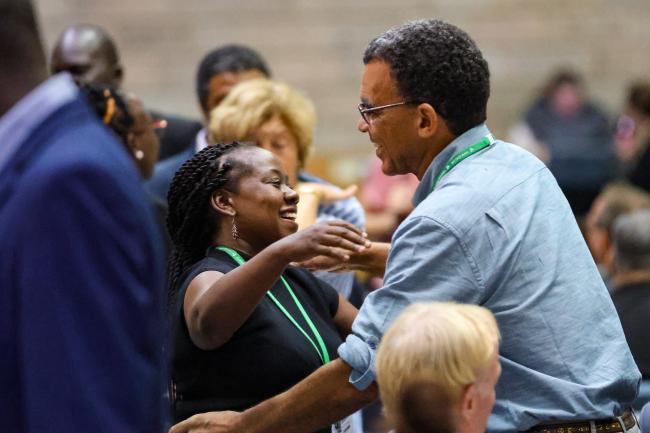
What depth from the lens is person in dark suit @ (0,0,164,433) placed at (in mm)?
2104

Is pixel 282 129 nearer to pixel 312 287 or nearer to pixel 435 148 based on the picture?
pixel 312 287

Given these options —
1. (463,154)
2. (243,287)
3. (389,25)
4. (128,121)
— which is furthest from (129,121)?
(389,25)

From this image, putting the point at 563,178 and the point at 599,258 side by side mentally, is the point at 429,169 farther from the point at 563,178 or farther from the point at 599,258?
the point at 563,178

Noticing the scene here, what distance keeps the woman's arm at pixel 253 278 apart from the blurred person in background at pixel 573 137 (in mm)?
6308

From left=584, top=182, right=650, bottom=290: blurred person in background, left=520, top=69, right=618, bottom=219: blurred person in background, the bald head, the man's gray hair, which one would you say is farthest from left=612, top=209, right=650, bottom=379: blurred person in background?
left=520, top=69, right=618, bottom=219: blurred person in background

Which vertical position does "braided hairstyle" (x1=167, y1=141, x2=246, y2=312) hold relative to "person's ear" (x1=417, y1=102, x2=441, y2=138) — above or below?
below

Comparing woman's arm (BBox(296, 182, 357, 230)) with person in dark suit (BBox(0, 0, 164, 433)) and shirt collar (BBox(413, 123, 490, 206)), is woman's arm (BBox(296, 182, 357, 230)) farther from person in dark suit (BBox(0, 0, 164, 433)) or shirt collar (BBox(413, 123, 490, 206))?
person in dark suit (BBox(0, 0, 164, 433))

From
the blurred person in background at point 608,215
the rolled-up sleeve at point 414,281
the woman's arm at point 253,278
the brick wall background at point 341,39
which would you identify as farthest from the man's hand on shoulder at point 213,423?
the brick wall background at point 341,39

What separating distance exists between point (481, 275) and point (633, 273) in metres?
2.74

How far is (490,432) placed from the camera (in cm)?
320

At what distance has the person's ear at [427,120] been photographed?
3.35 m

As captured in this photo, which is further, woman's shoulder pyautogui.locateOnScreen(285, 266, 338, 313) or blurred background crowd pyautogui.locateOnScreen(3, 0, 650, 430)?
blurred background crowd pyautogui.locateOnScreen(3, 0, 650, 430)

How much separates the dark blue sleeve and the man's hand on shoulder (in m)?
1.13

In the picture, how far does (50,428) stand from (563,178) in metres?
7.83
